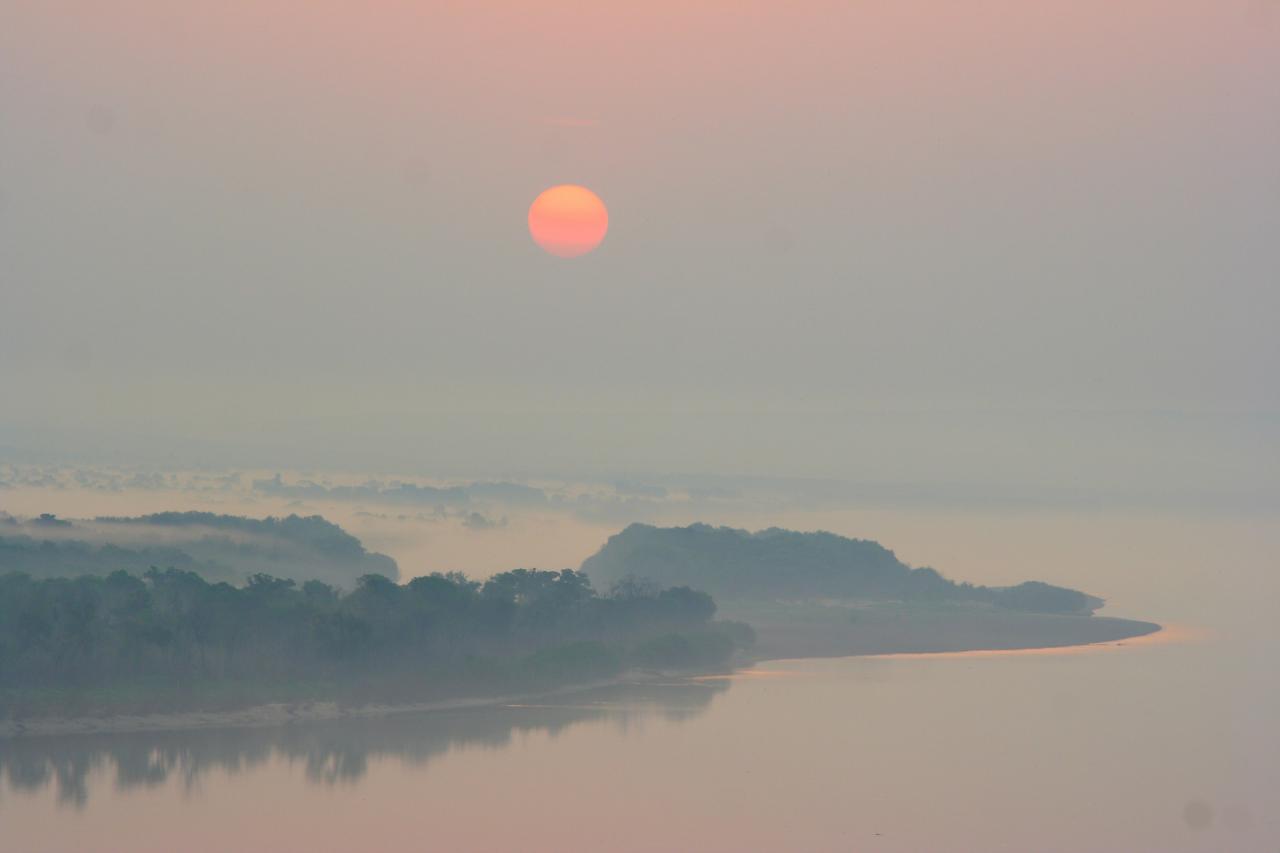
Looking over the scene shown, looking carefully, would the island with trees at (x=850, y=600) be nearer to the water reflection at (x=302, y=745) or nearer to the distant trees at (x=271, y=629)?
the distant trees at (x=271, y=629)

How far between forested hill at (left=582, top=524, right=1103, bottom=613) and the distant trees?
72904mm

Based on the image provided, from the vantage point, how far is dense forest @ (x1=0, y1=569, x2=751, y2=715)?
284 ft

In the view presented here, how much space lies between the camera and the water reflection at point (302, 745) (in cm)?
7394

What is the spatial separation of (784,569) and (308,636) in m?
102

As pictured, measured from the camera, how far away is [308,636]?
93.6 meters

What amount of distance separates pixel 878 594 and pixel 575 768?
376 ft

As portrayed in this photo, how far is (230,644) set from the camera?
91500 mm

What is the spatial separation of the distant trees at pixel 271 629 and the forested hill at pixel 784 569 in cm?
7290

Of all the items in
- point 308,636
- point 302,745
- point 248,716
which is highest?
point 308,636

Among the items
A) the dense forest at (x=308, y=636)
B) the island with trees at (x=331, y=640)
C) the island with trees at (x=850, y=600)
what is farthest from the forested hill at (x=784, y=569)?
the dense forest at (x=308, y=636)

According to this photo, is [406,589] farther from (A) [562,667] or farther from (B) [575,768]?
(B) [575,768]

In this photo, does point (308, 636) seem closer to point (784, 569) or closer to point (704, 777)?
point (704, 777)

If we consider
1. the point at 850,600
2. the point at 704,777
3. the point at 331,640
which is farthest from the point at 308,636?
the point at 850,600

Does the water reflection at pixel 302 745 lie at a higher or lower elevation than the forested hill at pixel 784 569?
lower
